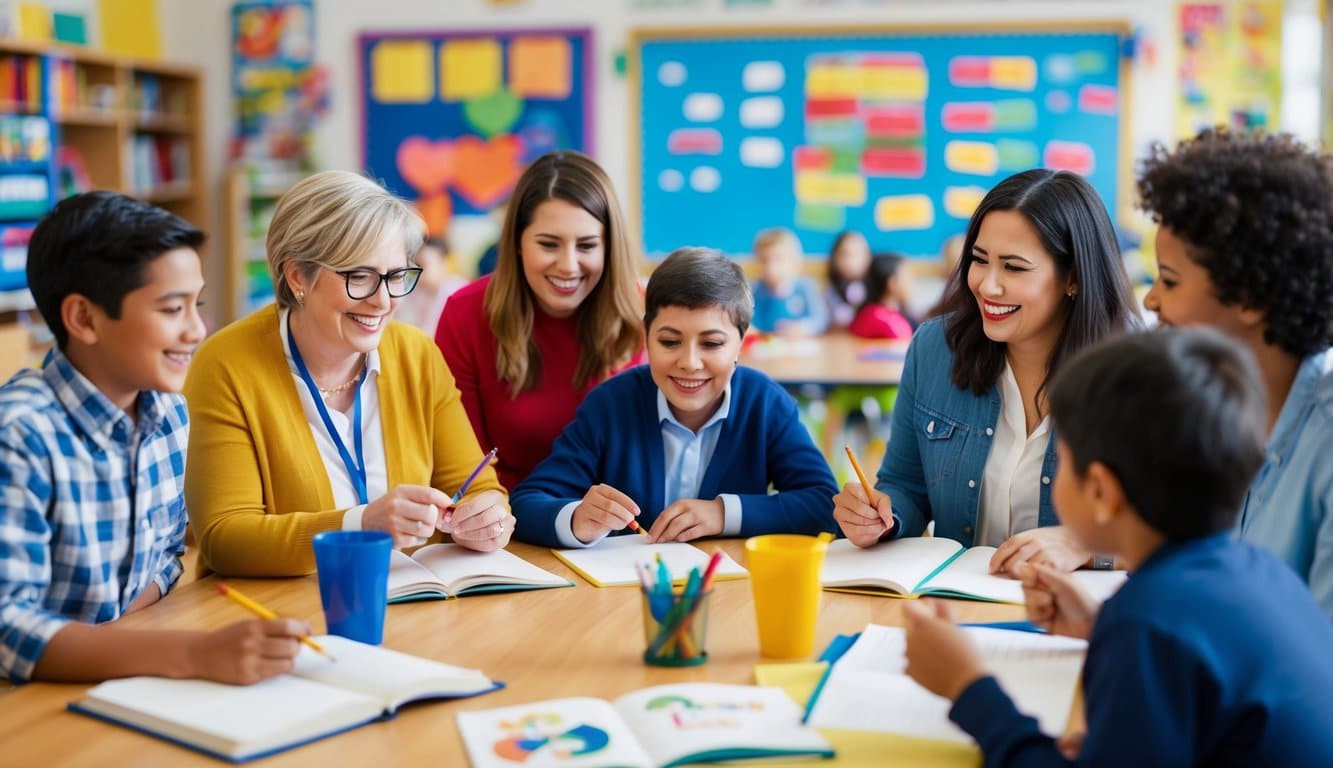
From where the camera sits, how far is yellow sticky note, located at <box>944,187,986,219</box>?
6273mm

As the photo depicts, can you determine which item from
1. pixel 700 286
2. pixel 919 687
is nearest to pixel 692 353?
pixel 700 286

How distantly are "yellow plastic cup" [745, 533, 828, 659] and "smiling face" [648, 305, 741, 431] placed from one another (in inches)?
27.7

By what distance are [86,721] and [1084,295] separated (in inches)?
59.1

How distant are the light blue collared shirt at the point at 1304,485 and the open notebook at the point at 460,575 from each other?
0.89 meters

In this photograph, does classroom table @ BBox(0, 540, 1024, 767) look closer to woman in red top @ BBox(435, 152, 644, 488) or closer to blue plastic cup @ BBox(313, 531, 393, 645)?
blue plastic cup @ BBox(313, 531, 393, 645)

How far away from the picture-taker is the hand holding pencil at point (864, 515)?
186 centimetres

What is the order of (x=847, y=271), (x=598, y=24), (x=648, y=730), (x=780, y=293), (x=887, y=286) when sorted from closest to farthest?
(x=648, y=730) < (x=887, y=286) < (x=780, y=293) < (x=847, y=271) < (x=598, y=24)

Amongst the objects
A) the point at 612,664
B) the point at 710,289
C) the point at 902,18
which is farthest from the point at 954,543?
the point at 902,18

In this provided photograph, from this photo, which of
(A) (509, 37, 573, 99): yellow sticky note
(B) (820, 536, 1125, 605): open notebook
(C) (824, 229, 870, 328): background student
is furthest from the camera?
(A) (509, 37, 573, 99): yellow sticky note

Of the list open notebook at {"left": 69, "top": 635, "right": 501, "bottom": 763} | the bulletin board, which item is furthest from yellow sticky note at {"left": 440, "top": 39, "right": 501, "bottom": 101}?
open notebook at {"left": 69, "top": 635, "right": 501, "bottom": 763}

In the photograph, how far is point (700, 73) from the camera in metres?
6.43

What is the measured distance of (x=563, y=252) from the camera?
245 cm

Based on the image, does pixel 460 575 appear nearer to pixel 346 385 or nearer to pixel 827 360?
pixel 346 385

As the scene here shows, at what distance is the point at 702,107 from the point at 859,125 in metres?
0.79
